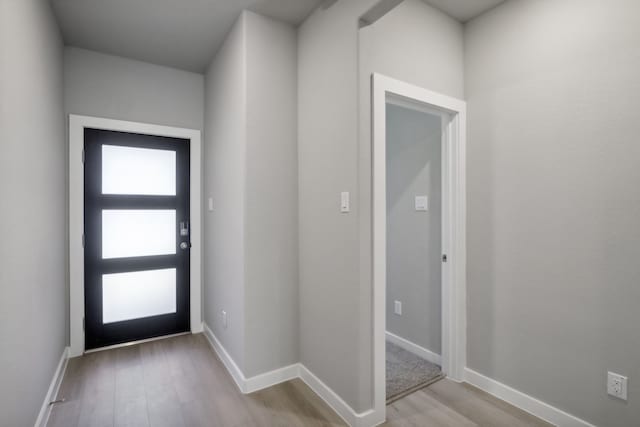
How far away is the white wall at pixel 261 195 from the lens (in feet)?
7.36

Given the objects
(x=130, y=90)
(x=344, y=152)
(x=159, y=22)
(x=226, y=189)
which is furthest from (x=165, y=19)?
(x=344, y=152)

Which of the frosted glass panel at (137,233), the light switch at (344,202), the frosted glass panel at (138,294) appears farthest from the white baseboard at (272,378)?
the frosted glass panel at (137,233)

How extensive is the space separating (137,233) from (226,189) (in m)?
1.12

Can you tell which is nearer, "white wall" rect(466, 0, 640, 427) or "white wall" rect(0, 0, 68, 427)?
"white wall" rect(0, 0, 68, 427)

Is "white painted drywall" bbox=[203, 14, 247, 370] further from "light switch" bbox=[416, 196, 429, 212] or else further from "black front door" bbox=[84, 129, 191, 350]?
"light switch" bbox=[416, 196, 429, 212]

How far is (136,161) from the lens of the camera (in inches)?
119

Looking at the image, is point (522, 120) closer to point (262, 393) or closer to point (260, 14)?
point (260, 14)

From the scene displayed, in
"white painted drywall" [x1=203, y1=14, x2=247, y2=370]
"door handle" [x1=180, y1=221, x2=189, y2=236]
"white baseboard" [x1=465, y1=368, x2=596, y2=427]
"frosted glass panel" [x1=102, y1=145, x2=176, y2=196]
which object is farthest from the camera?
"door handle" [x1=180, y1=221, x2=189, y2=236]

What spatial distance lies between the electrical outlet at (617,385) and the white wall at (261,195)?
1833mm

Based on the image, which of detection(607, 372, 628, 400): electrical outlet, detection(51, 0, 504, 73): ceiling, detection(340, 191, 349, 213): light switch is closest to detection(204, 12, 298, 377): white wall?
detection(51, 0, 504, 73): ceiling

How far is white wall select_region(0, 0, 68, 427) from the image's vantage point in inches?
54.0

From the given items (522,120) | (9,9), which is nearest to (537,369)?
(522,120)

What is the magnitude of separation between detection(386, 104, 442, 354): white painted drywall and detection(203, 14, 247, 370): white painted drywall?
1403 millimetres

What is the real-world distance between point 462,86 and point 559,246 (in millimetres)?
1281
